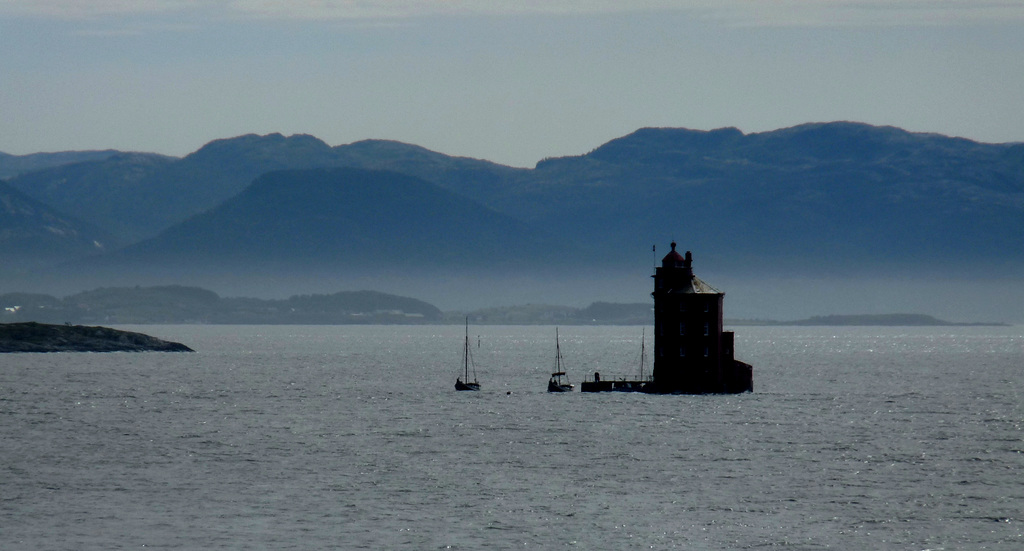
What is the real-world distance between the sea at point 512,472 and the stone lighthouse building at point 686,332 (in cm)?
252

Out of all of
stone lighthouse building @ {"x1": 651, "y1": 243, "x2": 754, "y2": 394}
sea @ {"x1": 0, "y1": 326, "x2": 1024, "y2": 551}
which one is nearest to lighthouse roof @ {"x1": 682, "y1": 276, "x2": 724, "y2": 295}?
stone lighthouse building @ {"x1": 651, "y1": 243, "x2": 754, "y2": 394}

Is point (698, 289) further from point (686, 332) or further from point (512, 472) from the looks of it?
point (512, 472)

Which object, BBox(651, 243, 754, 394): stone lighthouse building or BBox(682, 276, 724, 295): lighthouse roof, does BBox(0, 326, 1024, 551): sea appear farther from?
BBox(682, 276, 724, 295): lighthouse roof

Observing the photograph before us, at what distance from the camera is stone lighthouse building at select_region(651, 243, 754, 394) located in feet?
383

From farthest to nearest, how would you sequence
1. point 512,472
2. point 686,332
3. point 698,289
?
point 686,332
point 698,289
point 512,472

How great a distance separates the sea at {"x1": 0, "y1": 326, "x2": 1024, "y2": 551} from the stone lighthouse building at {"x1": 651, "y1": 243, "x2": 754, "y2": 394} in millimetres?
2517

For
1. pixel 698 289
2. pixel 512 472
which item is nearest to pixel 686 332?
pixel 698 289

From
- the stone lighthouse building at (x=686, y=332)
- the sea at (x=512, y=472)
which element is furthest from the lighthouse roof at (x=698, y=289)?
the sea at (x=512, y=472)

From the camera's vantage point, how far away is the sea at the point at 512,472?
5681 centimetres

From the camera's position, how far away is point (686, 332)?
385 ft

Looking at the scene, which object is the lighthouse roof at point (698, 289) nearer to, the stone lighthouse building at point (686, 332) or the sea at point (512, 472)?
the stone lighthouse building at point (686, 332)

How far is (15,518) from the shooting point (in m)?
60.6

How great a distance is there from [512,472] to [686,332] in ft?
148

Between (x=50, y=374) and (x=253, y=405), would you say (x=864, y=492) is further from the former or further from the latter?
(x=50, y=374)
